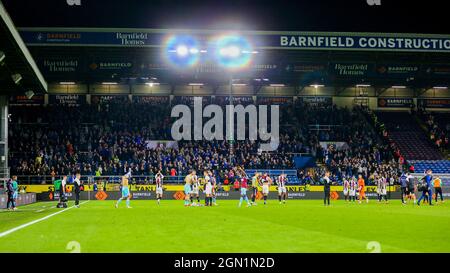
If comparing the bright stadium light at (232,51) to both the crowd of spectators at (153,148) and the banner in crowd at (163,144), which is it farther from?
the banner in crowd at (163,144)

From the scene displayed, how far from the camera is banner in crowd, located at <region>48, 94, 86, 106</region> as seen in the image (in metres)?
63.6

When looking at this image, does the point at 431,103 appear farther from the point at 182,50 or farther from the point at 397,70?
the point at 182,50

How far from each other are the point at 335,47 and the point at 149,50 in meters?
18.7

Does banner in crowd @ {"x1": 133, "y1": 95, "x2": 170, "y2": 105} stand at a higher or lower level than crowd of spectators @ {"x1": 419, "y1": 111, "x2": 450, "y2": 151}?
higher

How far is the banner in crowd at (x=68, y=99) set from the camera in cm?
6359

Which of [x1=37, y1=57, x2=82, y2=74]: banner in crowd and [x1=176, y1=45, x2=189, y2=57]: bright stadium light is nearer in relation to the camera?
[x1=176, y1=45, x2=189, y2=57]: bright stadium light

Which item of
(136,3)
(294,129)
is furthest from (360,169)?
(136,3)

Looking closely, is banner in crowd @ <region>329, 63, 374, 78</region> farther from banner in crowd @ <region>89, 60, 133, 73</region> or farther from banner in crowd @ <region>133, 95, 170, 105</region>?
banner in crowd @ <region>89, 60, 133, 73</region>

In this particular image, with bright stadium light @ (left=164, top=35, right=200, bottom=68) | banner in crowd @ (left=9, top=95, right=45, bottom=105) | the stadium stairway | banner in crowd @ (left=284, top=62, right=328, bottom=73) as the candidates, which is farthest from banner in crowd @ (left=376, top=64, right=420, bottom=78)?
banner in crowd @ (left=9, top=95, right=45, bottom=105)

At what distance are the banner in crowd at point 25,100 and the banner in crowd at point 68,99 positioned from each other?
4.31 feet

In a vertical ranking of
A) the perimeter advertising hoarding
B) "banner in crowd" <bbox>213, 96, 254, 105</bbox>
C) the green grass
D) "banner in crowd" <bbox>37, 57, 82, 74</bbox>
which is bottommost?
the perimeter advertising hoarding

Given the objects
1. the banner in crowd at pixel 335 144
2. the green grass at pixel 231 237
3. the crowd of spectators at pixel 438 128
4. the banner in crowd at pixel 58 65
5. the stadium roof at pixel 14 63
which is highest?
the banner in crowd at pixel 58 65

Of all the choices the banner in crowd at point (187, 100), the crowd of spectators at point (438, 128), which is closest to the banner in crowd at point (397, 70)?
the crowd of spectators at point (438, 128)

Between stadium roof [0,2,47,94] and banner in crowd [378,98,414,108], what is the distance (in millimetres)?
41379
